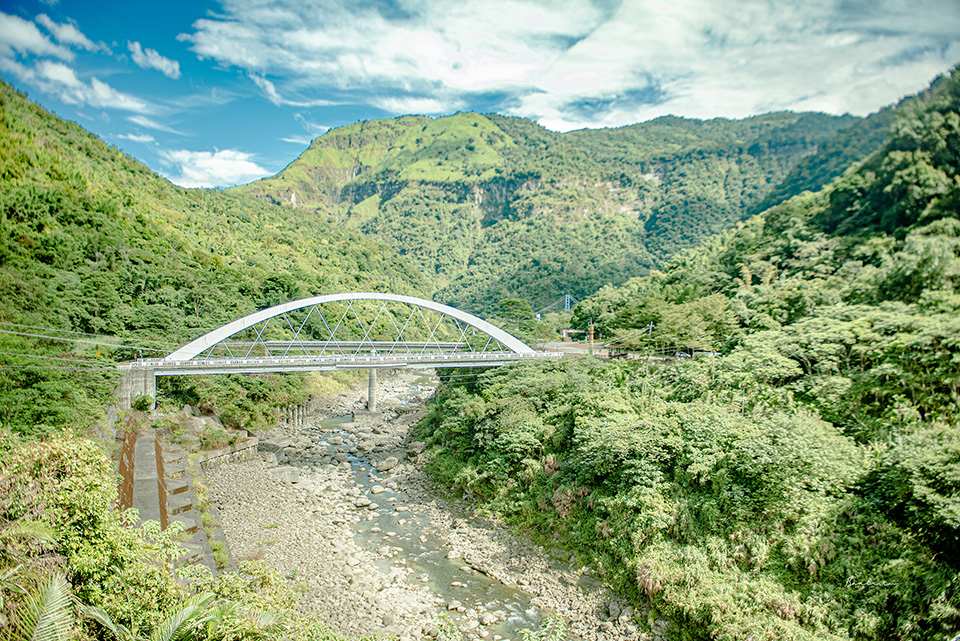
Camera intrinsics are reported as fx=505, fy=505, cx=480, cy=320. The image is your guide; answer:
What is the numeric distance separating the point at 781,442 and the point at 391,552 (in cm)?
Answer: 1397

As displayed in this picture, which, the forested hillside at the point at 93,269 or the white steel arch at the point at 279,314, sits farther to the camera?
the white steel arch at the point at 279,314

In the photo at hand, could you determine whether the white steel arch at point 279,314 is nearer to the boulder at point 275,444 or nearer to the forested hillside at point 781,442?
the forested hillside at point 781,442

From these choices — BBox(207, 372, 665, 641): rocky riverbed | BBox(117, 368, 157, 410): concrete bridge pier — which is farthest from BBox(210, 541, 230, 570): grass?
BBox(117, 368, 157, 410): concrete bridge pier

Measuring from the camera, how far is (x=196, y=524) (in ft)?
57.5

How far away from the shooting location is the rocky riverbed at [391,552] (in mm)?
15000

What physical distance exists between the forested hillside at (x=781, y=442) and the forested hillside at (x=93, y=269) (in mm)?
17538

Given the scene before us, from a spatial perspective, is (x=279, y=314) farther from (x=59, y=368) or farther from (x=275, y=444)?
(x=59, y=368)

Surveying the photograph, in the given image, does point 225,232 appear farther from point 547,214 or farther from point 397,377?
point 547,214

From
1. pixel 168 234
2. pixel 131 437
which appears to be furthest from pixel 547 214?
pixel 131 437

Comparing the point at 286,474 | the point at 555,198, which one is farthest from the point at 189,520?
the point at 555,198

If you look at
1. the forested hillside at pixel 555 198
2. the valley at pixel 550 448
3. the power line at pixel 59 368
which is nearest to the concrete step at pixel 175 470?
the valley at pixel 550 448

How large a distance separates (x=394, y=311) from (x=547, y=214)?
79.6 metres

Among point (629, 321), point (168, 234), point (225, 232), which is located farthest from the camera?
point (225, 232)

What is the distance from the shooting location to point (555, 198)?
14362 cm
